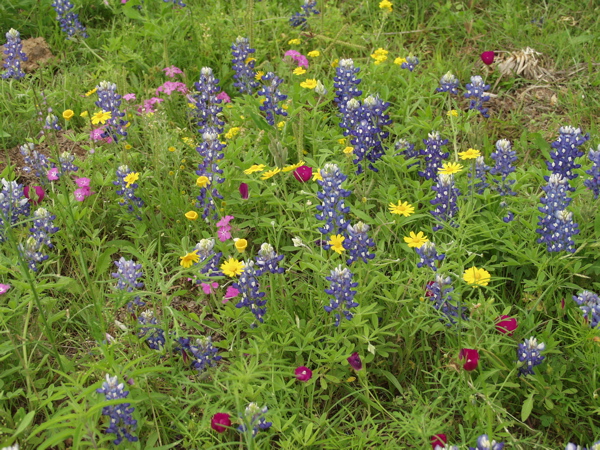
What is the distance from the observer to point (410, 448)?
7.32ft

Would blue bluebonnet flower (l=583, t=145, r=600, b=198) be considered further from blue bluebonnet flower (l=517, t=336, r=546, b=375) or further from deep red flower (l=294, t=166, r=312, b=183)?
deep red flower (l=294, t=166, r=312, b=183)

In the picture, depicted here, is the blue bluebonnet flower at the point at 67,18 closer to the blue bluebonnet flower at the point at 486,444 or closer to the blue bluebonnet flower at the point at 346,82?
the blue bluebonnet flower at the point at 346,82

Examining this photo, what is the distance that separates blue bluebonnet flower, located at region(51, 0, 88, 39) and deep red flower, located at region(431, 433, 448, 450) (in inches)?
146

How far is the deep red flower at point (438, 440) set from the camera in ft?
6.77

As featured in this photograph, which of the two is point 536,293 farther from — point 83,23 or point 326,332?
point 83,23

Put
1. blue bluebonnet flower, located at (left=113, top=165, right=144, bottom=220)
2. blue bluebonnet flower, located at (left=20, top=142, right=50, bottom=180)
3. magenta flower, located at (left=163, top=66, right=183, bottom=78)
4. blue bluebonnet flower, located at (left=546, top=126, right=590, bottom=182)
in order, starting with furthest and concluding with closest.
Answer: magenta flower, located at (left=163, top=66, right=183, bottom=78)
blue bluebonnet flower, located at (left=20, top=142, right=50, bottom=180)
blue bluebonnet flower, located at (left=113, top=165, right=144, bottom=220)
blue bluebonnet flower, located at (left=546, top=126, right=590, bottom=182)

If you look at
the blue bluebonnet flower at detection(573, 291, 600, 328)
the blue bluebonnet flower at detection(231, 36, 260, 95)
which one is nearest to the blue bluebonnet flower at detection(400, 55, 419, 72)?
the blue bluebonnet flower at detection(231, 36, 260, 95)

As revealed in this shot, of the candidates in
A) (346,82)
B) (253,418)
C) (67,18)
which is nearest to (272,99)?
(346,82)

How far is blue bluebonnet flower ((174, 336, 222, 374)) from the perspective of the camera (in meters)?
2.35

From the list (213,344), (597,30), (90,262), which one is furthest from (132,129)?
(597,30)

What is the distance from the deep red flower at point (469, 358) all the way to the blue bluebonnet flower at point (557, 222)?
0.73 metres

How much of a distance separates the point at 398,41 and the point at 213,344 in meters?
2.93

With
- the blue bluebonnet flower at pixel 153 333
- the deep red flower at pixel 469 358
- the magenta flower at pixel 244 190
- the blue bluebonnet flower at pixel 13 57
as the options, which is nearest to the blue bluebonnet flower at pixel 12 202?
the blue bluebonnet flower at pixel 153 333

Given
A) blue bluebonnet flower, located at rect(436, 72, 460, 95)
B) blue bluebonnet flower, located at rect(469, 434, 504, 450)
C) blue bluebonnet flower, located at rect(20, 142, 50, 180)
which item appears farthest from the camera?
blue bluebonnet flower, located at rect(436, 72, 460, 95)
